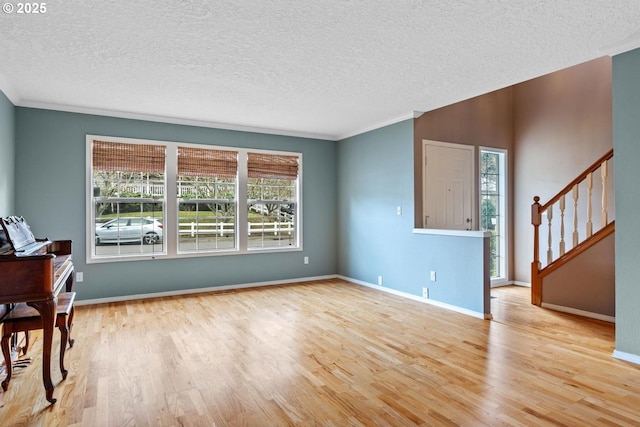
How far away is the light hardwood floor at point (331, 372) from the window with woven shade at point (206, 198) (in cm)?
138

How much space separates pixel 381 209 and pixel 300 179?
1.50 m

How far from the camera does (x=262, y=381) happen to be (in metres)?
2.55

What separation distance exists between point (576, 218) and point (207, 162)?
4.84 metres

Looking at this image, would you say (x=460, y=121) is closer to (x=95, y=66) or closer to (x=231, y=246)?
(x=231, y=246)

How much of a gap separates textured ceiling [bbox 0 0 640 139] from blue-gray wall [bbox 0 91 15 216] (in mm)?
175

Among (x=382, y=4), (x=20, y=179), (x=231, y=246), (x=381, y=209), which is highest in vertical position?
(x=382, y=4)

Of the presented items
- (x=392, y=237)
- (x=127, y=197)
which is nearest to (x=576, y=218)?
(x=392, y=237)

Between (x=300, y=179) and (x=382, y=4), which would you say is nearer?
(x=382, y=4)

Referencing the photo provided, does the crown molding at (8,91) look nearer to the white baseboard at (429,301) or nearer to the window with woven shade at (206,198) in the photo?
the window with woven shade at (206,198)

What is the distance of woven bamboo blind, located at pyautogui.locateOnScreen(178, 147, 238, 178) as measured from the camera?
17.3 feet

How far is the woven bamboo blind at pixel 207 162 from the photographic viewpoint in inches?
208

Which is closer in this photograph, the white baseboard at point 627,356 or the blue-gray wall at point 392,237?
the white baseboard at point 627,356

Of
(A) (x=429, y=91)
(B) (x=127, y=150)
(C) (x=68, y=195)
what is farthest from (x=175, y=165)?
(A) (x=429, y=91)

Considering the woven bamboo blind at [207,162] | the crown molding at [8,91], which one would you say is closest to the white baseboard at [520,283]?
the woven bamboo blind at [207,162]
